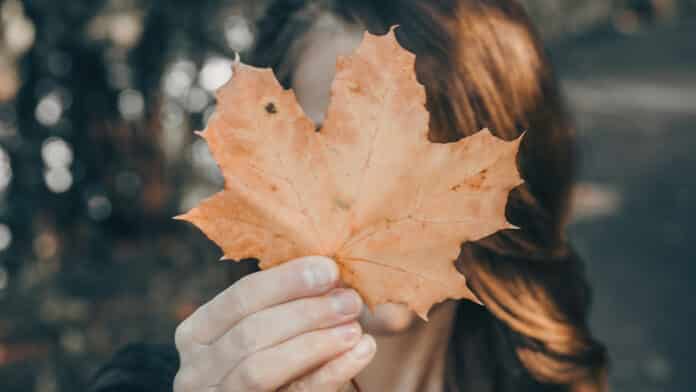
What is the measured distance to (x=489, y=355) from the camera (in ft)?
5.18

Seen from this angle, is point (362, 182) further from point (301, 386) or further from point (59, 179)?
point (59, 179)

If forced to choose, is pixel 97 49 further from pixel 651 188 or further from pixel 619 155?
pixel 619 155

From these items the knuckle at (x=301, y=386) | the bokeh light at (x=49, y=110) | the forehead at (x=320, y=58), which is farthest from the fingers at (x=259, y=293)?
the bokeh light at (x=49, y=110)

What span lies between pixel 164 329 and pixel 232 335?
2.63 m

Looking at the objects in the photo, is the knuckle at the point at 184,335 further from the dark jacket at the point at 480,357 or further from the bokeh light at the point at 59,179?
the bokeh light at the point at 59,179

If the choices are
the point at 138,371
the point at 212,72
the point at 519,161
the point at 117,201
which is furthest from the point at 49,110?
the point at 519,161

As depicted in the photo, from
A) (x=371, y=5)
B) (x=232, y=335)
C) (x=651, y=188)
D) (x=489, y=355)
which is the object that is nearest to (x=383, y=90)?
(x=232, y=335)

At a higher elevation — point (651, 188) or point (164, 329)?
point (164, 329)

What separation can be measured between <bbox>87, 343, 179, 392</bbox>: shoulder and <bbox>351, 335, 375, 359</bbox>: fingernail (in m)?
0.67

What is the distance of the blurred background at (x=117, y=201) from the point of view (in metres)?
3.22

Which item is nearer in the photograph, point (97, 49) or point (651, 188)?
point (97, 49)

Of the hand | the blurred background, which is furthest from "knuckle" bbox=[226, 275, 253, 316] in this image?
the blurred background

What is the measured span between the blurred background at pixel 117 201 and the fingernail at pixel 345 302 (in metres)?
2.43

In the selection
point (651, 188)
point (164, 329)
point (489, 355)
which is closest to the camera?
point (489, 355)
